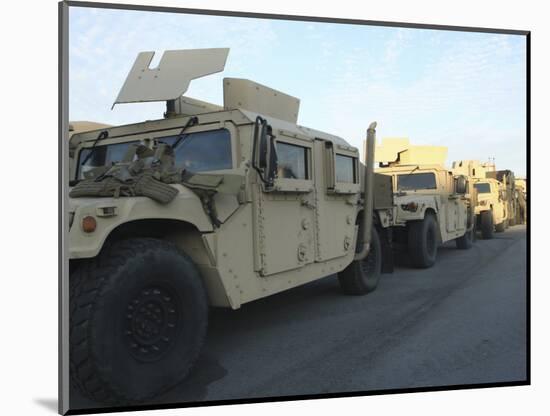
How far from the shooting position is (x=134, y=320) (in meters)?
2.71

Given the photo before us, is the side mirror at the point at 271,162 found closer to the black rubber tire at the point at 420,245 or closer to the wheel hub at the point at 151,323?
the wheel hub at the point at 151,323

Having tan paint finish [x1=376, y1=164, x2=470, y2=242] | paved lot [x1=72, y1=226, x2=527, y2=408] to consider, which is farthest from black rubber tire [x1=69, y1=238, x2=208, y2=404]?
tan paint finish [x1=376, y1=164, x2=470, y2=242]

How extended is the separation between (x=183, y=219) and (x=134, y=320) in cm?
61

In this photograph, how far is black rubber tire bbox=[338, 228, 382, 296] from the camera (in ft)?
17.5

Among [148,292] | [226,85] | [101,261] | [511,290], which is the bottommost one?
[511,290]

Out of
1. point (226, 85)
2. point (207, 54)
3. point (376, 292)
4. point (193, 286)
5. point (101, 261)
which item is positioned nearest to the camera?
point (101, 261)

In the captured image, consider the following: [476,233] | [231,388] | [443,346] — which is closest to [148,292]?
[231,388]

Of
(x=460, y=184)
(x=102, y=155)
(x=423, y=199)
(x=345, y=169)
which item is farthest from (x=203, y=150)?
(x=460, y=184)

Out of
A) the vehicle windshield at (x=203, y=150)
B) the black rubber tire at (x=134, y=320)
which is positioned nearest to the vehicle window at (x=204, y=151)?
the vehicle windshield at (x=203, y=150)

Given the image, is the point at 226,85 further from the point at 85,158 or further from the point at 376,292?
the point at 376,292

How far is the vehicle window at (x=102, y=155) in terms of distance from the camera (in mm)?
3811

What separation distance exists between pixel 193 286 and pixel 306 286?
2.96 m

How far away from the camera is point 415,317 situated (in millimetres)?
4629

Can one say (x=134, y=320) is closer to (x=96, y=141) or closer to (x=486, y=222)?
(x=96, y=141)
